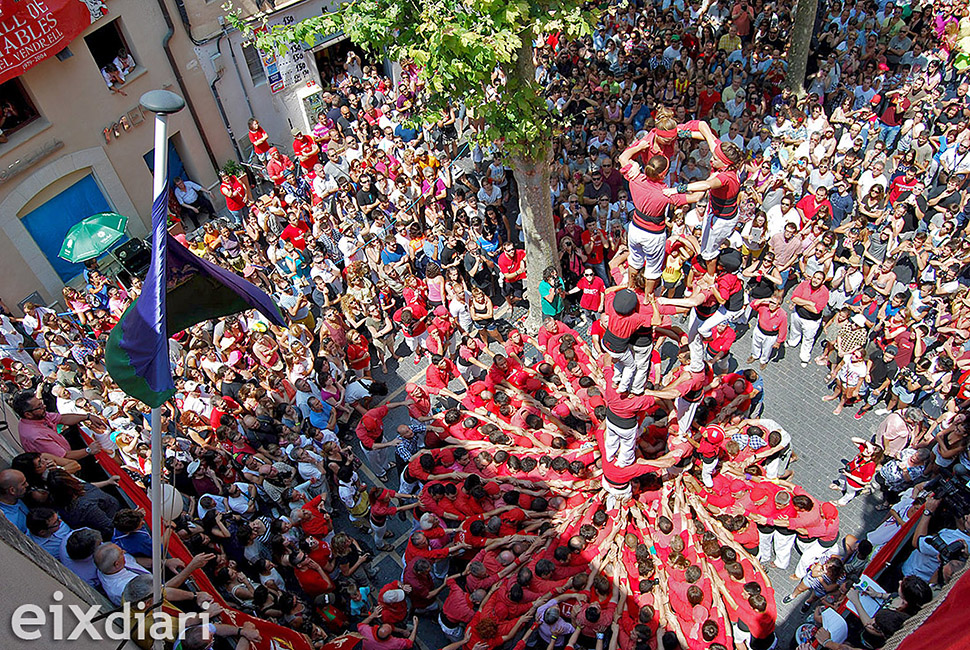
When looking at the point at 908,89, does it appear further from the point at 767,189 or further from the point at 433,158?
the point at 433,158

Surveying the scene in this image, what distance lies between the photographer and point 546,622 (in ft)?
24.1

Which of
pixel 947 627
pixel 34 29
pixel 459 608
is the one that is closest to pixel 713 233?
pixel 459 608

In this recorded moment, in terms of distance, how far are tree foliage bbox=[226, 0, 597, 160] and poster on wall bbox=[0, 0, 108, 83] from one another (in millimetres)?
6117

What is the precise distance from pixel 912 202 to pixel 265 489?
1053 centimetres

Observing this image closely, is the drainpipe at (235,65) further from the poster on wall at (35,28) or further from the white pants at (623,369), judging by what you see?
the white pants at (623,369)

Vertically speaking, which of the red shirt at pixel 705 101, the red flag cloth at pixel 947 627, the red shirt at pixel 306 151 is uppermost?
the red flag cloth at pixel 947 627

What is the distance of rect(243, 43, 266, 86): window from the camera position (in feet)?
58.1

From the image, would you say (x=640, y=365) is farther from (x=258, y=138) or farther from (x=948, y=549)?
(x=258, y=138)

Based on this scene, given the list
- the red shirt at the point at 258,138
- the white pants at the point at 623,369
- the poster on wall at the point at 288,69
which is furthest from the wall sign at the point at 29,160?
the white pants at the point at 623,369

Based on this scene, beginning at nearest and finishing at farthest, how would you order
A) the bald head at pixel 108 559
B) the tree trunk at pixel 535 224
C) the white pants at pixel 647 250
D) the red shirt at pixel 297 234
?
the bald head at pixel 108 559, the white pants at pixel 647 250, the tree trunk at pixel 535 224, the red shirt at pixel 297 234

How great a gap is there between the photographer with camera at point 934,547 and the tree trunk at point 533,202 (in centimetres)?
627

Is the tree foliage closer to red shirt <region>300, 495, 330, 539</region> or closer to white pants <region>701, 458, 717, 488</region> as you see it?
white pants <region>701, 458, 717, 488</region>

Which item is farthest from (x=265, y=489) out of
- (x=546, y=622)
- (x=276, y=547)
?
(x=546, y=622)

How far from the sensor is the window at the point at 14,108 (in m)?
13.7
